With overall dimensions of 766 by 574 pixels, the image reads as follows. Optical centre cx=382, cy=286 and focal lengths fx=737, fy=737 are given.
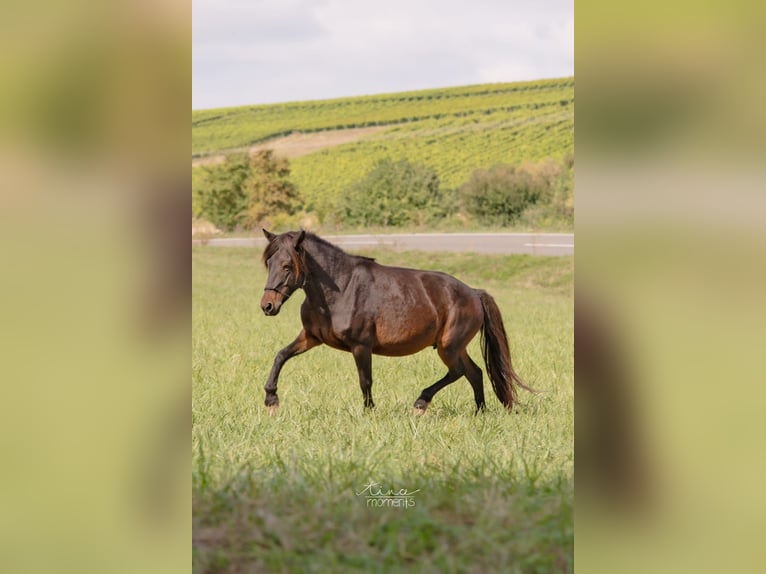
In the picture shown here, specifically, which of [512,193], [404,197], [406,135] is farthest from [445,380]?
[406,135]

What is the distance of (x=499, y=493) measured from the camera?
343 cm

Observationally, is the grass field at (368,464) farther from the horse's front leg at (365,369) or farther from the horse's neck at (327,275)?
the horse's neck at (327,275)

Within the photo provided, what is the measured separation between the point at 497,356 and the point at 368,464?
182cm

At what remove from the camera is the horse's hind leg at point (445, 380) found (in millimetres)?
4934

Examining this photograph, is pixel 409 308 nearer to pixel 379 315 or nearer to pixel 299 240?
pixel 379 315

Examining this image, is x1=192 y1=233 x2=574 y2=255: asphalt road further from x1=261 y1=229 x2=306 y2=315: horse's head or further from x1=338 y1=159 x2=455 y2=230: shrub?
x1=261 y1=229 x2=306 y2=315: horse's head

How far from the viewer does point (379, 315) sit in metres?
4.86

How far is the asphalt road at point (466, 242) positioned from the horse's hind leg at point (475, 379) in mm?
3213

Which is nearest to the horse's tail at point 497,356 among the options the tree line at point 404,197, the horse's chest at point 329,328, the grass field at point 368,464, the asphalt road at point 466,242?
the grass field at point 368,464

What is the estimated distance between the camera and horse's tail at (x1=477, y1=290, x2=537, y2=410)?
202 inches
